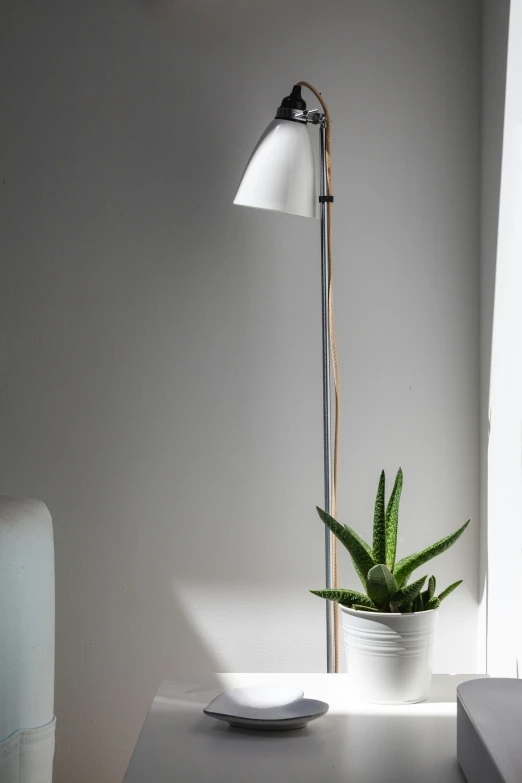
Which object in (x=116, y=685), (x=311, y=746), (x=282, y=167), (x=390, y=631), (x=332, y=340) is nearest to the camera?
(x=311, y=746)

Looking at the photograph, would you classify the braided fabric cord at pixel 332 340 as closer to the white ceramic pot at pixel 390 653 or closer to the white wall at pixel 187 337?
the white wall at pixel 187 337

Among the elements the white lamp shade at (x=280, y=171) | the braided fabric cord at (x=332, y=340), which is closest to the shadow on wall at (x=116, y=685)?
the braided fabric cord at (x=332, y=340)

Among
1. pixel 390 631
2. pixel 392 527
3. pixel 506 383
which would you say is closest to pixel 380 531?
pixel 392 527

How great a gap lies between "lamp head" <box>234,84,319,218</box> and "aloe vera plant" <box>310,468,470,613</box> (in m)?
0.52

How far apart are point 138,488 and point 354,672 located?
0.69 metres

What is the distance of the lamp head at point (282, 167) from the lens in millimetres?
1400

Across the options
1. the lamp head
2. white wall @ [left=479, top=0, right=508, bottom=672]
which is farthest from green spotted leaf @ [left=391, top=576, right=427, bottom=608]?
the lamp head

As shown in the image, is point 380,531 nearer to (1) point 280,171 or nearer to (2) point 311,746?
(2) point 311,746

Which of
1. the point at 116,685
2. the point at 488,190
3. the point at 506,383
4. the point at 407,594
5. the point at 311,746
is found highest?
the point at 488,190

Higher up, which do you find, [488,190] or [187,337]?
[488,190]

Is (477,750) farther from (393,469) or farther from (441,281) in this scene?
(441,281)

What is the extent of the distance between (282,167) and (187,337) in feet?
1.44

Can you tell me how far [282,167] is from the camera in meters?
1.40

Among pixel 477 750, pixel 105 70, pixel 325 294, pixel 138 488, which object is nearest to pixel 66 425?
pixel 138 488
